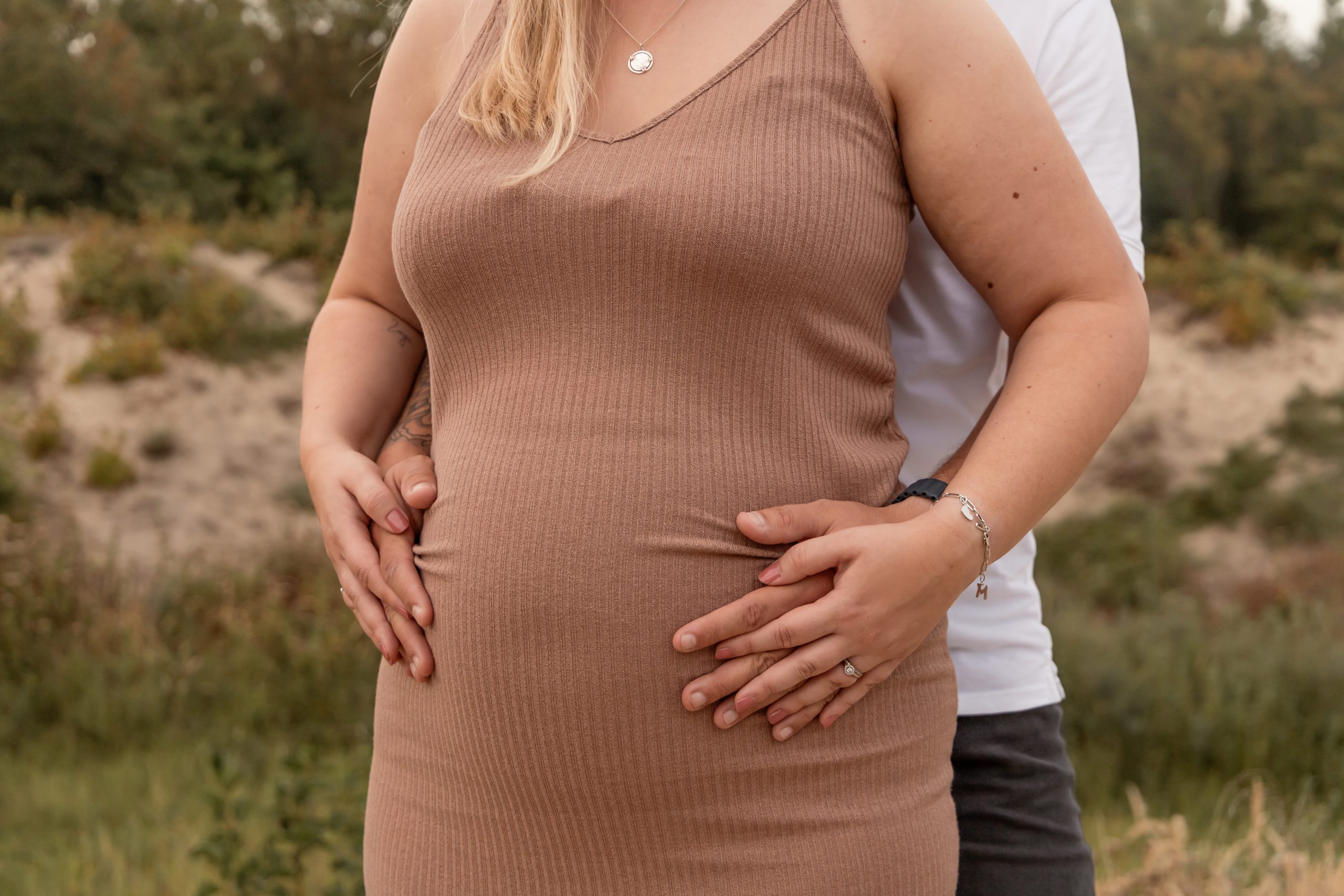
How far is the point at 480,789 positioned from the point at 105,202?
1619cm

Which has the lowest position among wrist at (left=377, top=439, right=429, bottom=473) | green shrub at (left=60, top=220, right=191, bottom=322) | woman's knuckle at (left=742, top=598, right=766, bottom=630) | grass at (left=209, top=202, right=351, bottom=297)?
grass at (left=209, top=202, right=351, bottom=297)

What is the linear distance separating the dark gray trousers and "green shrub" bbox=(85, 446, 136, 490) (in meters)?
Result: 9.26

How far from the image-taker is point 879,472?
1321 mm

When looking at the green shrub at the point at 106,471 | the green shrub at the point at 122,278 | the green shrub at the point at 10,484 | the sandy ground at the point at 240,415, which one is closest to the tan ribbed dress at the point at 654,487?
the sandy ground at the point at 240,415

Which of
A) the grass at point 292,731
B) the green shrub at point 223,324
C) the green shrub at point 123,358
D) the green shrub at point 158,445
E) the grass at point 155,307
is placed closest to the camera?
the grass at point 292,731

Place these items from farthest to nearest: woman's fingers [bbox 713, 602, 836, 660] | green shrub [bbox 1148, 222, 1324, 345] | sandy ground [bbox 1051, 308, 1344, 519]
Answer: green shrub [bbox 1148, 222, 1324, 345], sandy ground [bbox 1051, 308, 1344, 519], woman's fingers [bbox 713, 602, 836, 660]

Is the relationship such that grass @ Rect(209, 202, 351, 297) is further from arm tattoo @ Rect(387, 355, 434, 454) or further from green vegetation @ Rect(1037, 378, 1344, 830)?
arm tattoo @ Rect(387, 355, 434, 454)

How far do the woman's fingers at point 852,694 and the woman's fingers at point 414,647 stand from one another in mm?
464

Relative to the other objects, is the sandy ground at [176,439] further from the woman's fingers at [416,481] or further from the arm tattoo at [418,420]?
the woman's fingers at [416,481]

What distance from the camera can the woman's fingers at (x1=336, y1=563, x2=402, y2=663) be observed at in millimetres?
1346

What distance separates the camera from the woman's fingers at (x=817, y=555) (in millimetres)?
1176

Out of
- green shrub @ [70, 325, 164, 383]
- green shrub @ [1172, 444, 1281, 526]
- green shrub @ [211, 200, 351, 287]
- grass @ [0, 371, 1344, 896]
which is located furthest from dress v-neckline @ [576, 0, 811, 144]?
green shrub @ [211, 200, 351, 287]

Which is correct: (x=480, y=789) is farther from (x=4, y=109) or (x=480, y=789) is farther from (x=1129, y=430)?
(x=4, y=109)

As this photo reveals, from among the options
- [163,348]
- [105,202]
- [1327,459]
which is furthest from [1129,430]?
[105,202]
